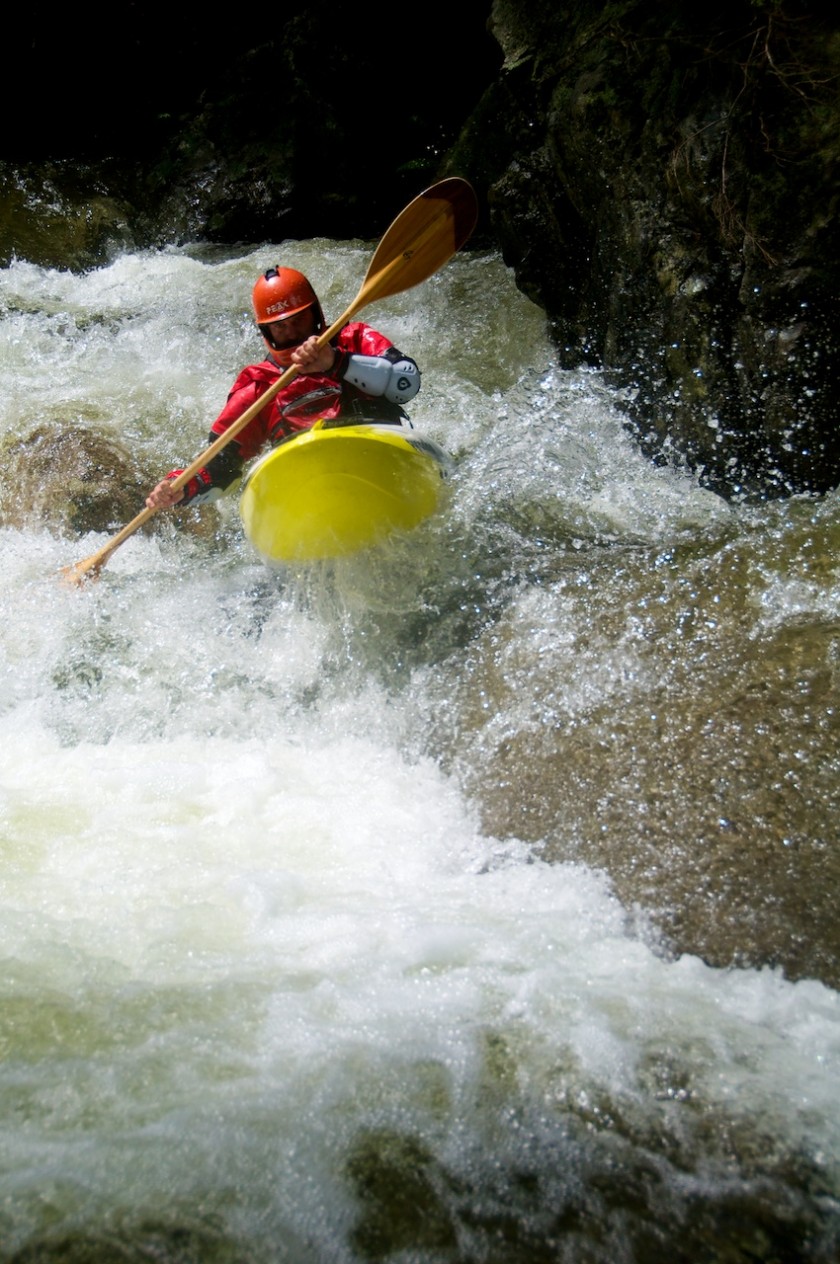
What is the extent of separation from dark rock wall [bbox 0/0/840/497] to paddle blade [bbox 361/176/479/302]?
67cm

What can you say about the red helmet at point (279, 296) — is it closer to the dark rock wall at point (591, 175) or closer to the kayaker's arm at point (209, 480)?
the kayaker's arm at point (209, 480)

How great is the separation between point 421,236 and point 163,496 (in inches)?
63.2

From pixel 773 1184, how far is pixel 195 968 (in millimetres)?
1280

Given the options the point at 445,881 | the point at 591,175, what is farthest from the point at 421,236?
the point at 445,881

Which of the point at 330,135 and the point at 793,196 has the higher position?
the point at 330,135

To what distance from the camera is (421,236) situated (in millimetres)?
3893

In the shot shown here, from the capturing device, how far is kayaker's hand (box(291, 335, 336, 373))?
3387 millimetres

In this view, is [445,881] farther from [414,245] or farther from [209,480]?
[414,245]

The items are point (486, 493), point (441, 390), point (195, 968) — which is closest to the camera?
point (195, 968)

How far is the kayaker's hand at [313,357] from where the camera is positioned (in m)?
3.39

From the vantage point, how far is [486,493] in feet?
12.0

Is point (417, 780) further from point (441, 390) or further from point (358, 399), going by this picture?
point (441, 390)

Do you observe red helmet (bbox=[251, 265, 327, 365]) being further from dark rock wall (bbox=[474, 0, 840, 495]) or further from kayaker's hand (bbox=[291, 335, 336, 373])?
dark rock wall (bbox=[474, 0, 840, 495])

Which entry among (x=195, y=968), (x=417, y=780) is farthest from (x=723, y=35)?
(x=195, y=968)
